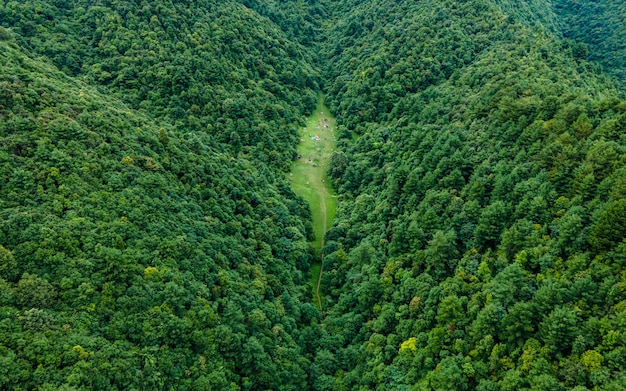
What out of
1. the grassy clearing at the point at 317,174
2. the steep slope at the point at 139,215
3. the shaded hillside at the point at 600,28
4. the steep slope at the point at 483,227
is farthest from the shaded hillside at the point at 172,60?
the shaded hillside at the point at 600,28

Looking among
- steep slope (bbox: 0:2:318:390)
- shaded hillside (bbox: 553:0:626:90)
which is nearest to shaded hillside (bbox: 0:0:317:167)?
steep slope (bbox: 0:2:318:390)

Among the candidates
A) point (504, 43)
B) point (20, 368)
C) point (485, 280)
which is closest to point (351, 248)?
point (485, 280)

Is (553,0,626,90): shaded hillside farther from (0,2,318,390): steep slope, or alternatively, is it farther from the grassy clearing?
(0,2,318,390): steep slope

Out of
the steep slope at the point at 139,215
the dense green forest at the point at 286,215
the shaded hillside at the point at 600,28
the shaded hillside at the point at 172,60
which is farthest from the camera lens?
the shaded hillside at the point at 600,28

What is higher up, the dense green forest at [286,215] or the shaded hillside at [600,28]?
the shaded hillside at [600,28]

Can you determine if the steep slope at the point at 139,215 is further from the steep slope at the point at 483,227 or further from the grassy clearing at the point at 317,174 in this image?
the steep slope at the point at 483,227

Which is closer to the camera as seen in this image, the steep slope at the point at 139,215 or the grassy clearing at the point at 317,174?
the steep slope at the point at 139,215

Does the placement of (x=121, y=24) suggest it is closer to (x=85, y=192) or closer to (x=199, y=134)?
(x=199, y=134)

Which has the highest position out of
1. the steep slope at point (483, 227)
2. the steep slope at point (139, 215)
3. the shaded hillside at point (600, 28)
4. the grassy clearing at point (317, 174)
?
the shaded hillside at point (600, 28)
